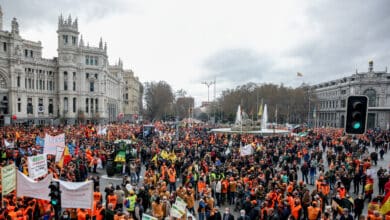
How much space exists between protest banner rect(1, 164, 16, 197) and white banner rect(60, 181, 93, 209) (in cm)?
214

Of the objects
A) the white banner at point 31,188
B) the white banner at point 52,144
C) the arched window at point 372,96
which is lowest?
the white banner at point 31,188

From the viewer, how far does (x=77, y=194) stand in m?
7.97

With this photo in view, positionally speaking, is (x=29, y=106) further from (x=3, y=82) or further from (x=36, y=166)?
(x=36, y=166)

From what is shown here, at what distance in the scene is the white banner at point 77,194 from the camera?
7844 mm

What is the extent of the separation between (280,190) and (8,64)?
58.3 m

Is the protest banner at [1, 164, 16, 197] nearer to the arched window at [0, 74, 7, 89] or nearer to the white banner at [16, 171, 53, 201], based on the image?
the white banner at [16, 171, 53, 201]

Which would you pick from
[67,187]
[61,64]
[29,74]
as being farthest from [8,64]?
[67,187]

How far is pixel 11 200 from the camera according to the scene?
9.34 m

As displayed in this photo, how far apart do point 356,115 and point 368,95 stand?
8304cm

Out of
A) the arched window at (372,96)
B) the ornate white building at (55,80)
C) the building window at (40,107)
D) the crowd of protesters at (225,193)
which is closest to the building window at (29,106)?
the ornate white building at (55,80)

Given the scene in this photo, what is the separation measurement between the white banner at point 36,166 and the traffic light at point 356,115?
10.5 m

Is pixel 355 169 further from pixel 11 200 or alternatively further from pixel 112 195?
pixel 11 200

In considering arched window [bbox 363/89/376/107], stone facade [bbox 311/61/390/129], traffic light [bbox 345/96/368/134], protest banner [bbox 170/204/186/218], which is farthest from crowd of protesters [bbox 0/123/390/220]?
arched window [bbox 363/89/376/107]

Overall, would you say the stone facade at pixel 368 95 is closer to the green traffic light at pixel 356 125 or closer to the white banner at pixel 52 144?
the white banner at pixel 52 144
